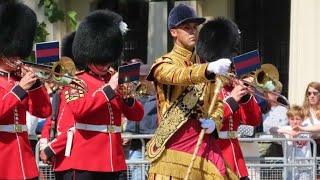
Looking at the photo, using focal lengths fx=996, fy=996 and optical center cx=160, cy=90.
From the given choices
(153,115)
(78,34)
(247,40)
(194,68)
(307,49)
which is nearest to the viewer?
(194,68)

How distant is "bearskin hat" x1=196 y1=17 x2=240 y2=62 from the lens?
7.54 metres

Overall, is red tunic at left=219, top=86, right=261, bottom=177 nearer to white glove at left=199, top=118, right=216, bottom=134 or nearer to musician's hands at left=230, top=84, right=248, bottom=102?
musician's hands at left=230, top=84, right=248, bottom=102

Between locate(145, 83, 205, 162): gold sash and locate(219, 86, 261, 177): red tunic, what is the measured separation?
2.78ft

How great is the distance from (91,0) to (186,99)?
277 inches

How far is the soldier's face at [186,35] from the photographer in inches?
267

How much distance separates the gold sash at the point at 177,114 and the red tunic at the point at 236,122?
85 centimetres

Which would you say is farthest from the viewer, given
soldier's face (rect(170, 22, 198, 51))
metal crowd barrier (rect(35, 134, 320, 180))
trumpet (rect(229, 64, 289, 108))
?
metal crowd barrier (rect(35, 134, 320, 180))

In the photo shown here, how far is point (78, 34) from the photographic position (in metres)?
7.66

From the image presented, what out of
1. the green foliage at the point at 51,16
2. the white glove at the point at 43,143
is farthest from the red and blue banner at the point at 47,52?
the green foliage at the point at 51,16

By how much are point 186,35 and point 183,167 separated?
0.90 m

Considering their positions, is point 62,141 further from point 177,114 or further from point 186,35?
point 186,35

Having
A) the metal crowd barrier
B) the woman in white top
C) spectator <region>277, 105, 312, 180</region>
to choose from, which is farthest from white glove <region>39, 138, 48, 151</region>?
the woman in white top

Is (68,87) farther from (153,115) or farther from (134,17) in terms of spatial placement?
(134,17)

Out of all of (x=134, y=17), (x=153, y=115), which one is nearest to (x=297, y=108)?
(x=153, y=115)
